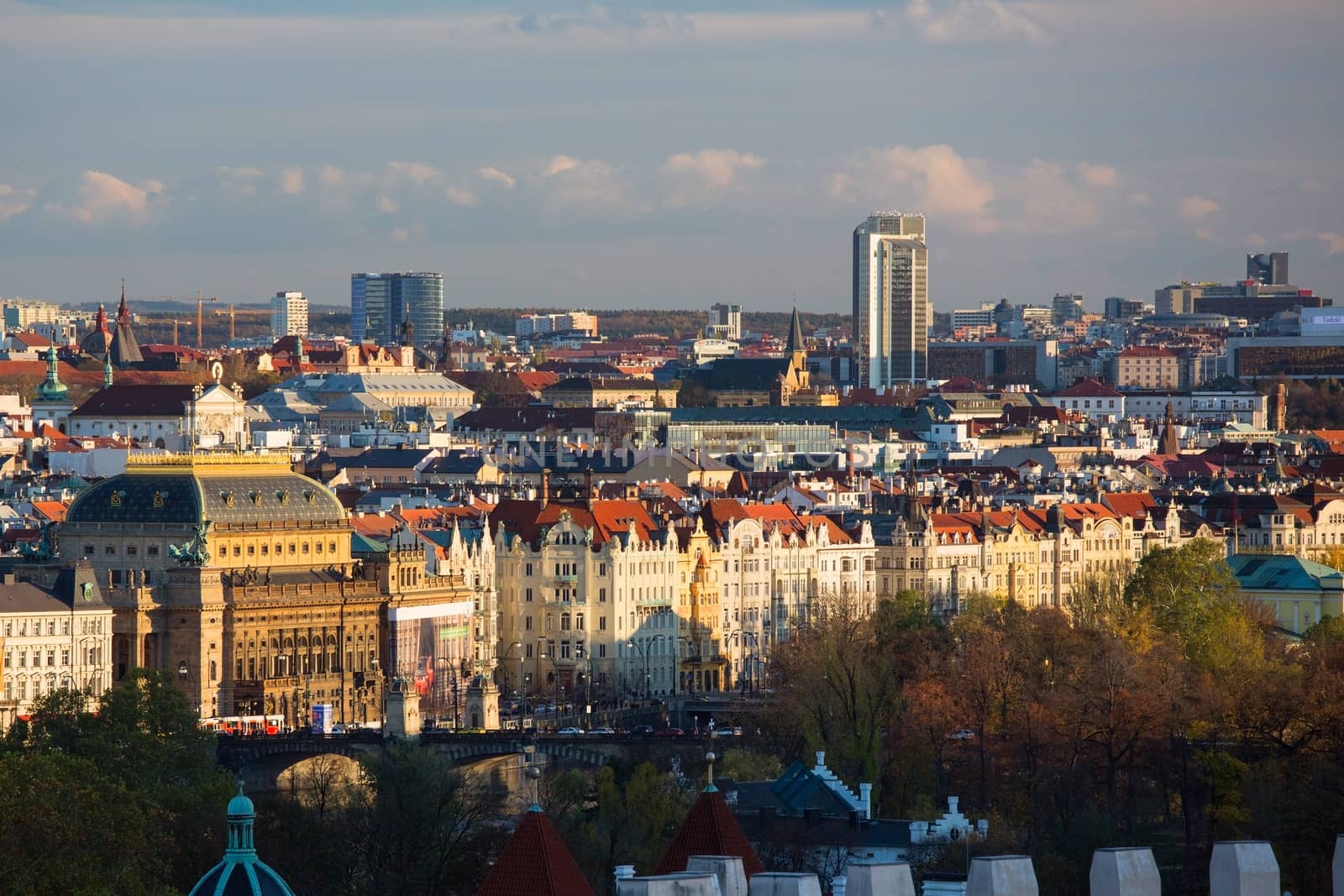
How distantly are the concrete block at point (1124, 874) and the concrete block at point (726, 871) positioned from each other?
4.48m

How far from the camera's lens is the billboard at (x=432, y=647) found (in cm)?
11738

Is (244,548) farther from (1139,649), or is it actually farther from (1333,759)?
(1333,759)

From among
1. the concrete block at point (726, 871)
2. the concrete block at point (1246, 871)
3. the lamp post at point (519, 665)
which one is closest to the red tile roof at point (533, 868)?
the concrete block at point (726, 871)

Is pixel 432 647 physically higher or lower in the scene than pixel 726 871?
lower

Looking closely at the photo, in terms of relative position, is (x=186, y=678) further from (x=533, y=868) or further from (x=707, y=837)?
(x=533, y=868)

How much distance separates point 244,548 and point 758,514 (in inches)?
1142

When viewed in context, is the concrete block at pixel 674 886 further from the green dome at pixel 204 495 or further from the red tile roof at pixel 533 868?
the green dome at pixel 204 495

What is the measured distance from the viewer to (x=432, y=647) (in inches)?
4715

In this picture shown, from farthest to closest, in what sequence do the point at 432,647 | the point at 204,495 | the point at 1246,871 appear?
the point at 432,647
the point at 204,495
the point at 1246,871

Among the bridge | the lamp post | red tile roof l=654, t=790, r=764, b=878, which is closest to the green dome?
the lamp post

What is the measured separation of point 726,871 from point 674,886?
4.30m

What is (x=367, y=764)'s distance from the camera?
88625mm

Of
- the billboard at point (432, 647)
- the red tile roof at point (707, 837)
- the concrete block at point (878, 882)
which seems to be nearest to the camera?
the concrete block at point (878, 882)

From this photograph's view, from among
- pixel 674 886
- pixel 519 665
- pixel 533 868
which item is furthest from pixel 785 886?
pixel 519 665
